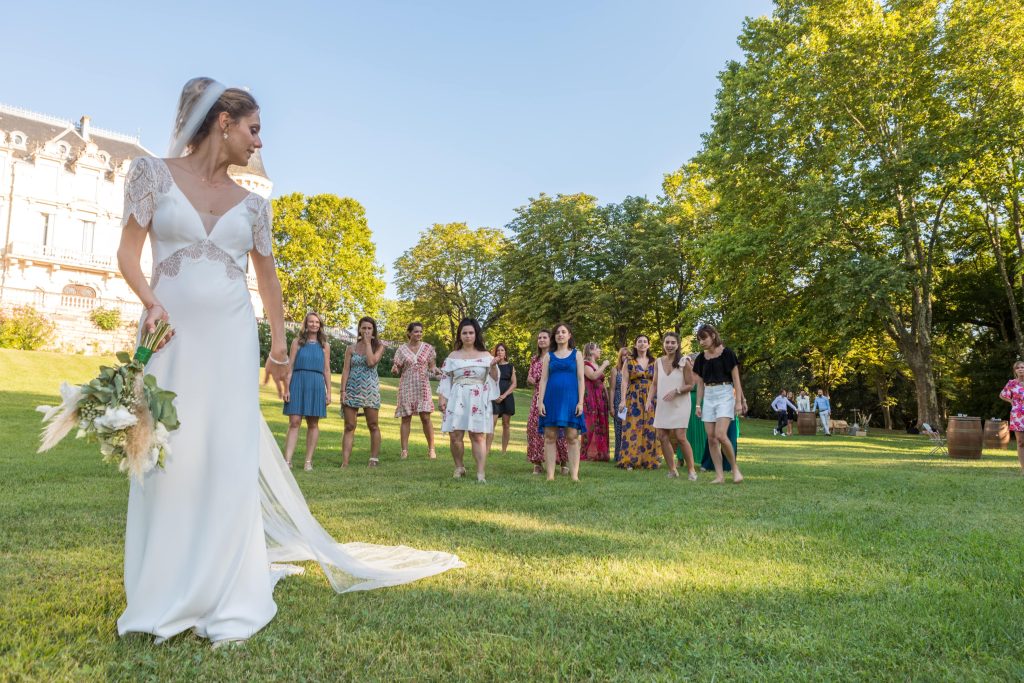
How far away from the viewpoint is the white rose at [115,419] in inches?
118

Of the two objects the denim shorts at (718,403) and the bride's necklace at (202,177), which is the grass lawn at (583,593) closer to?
the denim shorts at (718,403)

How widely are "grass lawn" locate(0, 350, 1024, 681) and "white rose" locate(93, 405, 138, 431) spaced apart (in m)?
0.97

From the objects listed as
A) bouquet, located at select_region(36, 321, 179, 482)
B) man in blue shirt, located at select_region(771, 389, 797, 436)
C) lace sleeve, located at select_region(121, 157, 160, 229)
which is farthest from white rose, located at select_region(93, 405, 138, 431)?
man in blue shirt, located at select_region(771, 389, 797, 436)

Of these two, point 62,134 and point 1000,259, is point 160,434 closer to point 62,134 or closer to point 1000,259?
point 1000,259

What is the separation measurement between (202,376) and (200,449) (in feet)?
1.15

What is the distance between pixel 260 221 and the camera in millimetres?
3789

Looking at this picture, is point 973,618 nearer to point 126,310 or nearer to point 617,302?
point 617,302

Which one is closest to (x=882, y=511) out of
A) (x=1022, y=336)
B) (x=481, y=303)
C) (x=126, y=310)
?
(x=1022, y=336)

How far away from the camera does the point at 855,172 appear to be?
26891mm

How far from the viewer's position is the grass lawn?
10.0 feet

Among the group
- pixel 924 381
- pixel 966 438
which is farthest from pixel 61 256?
pixel 966 438

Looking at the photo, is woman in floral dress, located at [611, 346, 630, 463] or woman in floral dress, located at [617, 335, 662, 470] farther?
woman in floral dress, located at [611, 346, 630, 463]

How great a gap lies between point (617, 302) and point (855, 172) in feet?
54.4

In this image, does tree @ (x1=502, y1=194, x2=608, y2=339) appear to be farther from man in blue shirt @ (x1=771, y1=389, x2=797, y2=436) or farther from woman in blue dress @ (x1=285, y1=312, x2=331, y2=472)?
woman in blue dress @ (x1=285, y1=312, x2=331, y2=472)
